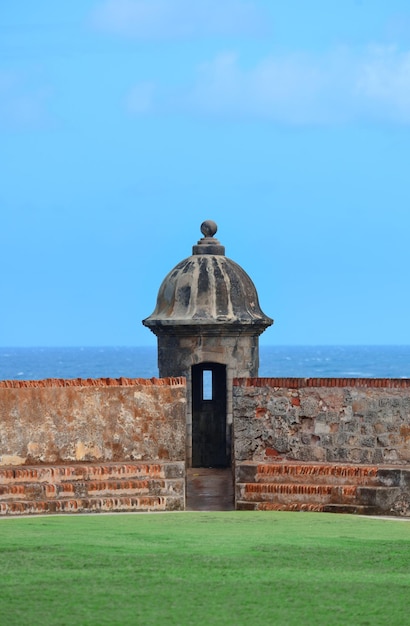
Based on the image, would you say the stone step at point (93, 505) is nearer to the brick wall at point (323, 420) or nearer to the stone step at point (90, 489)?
the stone step at point (90, 489)

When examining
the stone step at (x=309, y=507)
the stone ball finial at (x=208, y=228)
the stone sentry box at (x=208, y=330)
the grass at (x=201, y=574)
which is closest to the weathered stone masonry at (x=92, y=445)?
the stone step at (x=309, y=507)

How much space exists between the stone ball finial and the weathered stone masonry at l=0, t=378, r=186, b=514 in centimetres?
406

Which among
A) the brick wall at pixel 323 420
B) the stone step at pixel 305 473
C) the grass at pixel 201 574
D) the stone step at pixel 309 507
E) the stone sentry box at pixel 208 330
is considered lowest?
the grass at pixel 201 574

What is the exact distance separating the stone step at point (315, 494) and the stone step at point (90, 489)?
0.78 metres

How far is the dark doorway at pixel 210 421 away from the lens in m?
18.7

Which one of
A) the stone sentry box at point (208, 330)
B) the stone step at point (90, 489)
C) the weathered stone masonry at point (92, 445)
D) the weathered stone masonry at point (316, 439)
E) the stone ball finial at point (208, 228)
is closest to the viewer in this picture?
the stone step at point (90, 489)

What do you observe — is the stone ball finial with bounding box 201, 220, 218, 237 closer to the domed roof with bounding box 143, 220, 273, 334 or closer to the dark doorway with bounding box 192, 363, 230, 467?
the domed roof with bounding box 143, 220, 273, 334

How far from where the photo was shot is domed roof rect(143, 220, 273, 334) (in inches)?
710

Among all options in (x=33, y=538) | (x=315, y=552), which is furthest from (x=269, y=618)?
(x=33, y=538)

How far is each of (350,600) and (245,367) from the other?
9.25 m

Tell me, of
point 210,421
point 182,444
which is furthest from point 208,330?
point 182,444

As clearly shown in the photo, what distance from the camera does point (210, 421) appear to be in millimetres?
19062

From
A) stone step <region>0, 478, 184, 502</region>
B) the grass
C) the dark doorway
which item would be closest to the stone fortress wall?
stone step <region>0, 478, 184, 502</region>

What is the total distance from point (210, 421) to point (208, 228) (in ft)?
8.95
